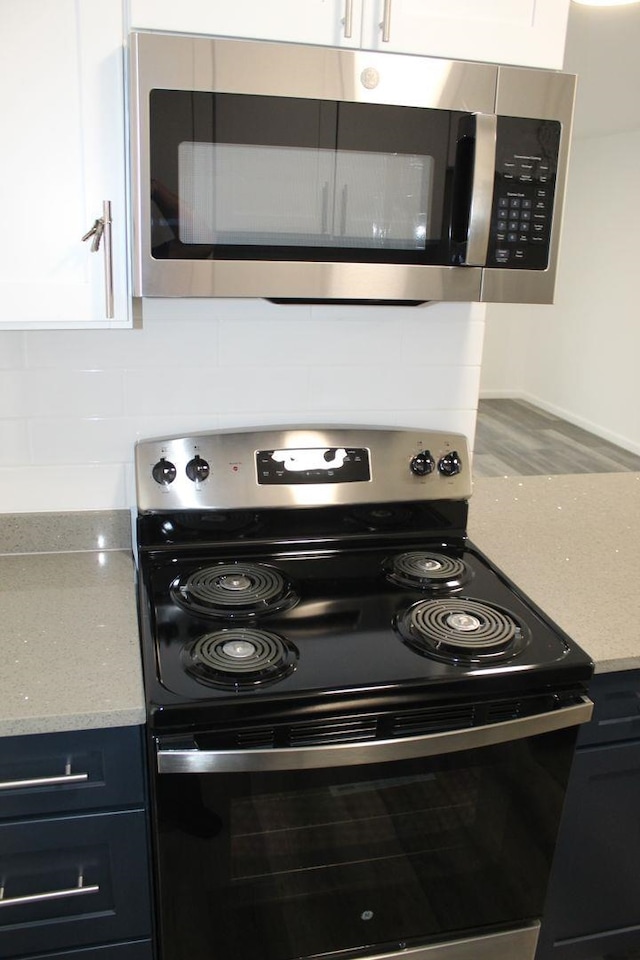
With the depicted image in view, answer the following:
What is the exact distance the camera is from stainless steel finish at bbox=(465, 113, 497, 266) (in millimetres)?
1280

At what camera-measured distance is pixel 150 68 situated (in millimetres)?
1178

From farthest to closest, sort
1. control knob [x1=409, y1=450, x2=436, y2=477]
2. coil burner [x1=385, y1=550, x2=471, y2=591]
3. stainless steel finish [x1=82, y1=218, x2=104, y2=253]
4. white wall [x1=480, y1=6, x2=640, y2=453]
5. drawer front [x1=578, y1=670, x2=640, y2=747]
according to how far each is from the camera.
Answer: white wall [x1=480, y1=6, x2=640, y2=453] < control knob [x1=409, y1=450, x2=436, y2=477] < coil burner [x1=385, y1=550, x2=471, y2=591] < drawer front [x1=578, y1=670, x2=640, y2=747] < stainless steel finish [x1=82, y1=218, x2=104, y2=253]

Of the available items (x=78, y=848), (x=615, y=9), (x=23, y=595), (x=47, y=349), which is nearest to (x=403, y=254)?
(x=47, y=349)

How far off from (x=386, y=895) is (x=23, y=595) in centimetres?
80

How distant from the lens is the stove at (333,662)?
46.4 inches

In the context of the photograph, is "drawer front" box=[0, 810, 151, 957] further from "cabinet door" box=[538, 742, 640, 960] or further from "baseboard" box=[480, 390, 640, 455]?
"baseboard" box=[480, 390, 640, 455]

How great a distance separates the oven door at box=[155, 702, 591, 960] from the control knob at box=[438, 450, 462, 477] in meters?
0.58

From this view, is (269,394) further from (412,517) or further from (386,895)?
(386,895)

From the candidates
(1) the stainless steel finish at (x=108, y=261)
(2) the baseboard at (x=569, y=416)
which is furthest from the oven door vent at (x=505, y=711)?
(2) the baseboard at (x=569, y=416)

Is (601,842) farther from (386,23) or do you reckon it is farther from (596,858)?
(386,23)

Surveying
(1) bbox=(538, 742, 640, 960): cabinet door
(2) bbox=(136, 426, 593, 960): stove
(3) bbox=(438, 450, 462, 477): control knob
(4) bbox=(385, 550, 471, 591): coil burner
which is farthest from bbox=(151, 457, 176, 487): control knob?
(1) bbox=(538, 742, 640, 960): cabinet door

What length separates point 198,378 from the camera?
1.66 m

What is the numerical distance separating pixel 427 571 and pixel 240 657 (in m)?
0.47

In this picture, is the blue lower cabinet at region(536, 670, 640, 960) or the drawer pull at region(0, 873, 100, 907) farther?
the blue lower cabinet at region(536, 670, 640, 960)
